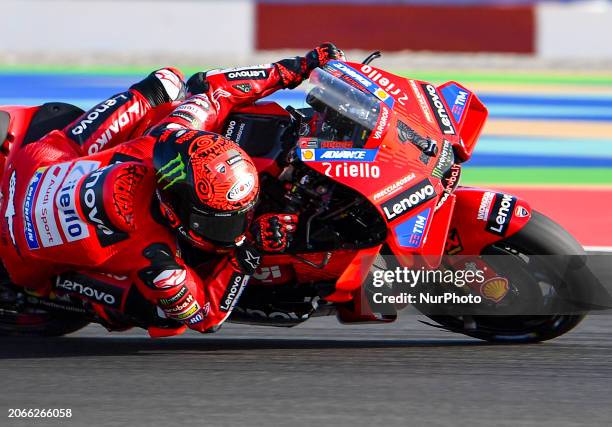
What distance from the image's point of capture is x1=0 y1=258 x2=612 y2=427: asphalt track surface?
423 centimetres

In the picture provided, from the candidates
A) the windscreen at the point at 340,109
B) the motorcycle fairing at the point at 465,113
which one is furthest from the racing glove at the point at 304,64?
the motorcycle fairing at the point at 465,113

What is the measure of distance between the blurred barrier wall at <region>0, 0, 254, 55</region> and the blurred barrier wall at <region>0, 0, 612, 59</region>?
0.04 feet

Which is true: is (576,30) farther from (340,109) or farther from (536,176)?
(340,109)

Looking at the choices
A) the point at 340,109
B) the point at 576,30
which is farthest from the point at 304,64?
the point at 576,30

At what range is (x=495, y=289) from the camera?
4.91 metres

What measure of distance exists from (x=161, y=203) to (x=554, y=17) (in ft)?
34.1

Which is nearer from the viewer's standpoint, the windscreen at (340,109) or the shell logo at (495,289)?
the windscreen at (340,109)

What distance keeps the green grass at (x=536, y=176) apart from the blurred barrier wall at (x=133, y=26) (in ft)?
18.2

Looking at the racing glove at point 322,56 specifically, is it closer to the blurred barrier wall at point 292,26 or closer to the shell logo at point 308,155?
the shell logo at point 308,155

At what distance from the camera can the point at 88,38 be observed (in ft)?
45.8

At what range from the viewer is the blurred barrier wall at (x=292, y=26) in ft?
45.2

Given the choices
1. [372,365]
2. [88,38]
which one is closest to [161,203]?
[372,365]

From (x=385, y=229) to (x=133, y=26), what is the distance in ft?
32.9

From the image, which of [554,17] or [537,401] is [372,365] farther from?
[554,17]
